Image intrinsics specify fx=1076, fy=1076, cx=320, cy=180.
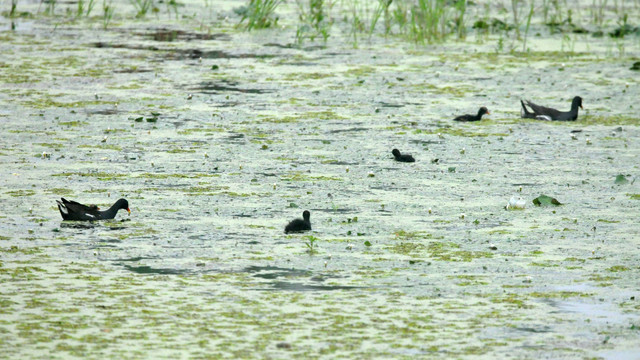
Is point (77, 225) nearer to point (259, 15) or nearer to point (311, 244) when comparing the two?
point (311, 244)

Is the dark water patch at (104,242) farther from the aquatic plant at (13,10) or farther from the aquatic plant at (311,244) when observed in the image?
the aquatic plant at (13,10)

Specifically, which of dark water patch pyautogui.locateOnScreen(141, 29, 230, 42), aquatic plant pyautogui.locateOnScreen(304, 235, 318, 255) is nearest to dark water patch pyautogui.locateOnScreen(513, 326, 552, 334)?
aquatic plant pyautogui.locateOnScreen(304, 235, 318, 255)

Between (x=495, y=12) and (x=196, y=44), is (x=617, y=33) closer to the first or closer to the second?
(x=495, y=12)

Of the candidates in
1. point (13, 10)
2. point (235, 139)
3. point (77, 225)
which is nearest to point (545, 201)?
point (235, 139)

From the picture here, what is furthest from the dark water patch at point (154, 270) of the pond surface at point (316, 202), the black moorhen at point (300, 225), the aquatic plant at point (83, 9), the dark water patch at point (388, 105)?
the aquatic plant at point (83, 9)

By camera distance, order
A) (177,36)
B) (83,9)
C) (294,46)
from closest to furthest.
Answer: (294,46) → (177,36) → (83,9)

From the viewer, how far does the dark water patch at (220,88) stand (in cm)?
1047

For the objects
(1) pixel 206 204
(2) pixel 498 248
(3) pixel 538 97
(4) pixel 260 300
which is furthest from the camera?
(3) pixel 538 97

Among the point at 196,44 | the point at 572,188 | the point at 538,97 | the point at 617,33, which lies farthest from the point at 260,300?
the point at 617,33

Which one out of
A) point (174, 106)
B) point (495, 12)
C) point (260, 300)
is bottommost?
point (260, 300)

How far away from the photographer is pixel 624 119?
9453 mm

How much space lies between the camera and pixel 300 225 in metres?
6.12

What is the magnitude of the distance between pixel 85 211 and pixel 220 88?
4.50m

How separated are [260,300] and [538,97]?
5958 millimetres
